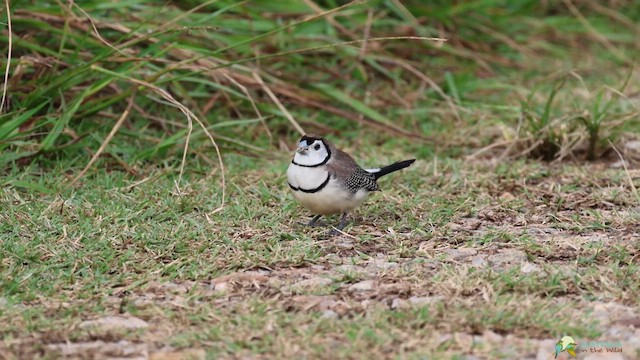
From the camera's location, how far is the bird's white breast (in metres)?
4.19

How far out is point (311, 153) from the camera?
4.29 metres

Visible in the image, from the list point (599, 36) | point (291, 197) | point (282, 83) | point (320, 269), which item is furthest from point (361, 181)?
point (599, 36)

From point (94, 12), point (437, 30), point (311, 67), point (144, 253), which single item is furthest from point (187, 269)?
point (437, 30)

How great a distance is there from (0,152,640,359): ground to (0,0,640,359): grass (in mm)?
12

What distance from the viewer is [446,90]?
673 centimetres

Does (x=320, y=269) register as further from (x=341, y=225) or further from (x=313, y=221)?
(x=313, y=221)

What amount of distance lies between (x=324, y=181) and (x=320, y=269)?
0.54m

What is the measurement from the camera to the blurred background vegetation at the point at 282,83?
5148mm

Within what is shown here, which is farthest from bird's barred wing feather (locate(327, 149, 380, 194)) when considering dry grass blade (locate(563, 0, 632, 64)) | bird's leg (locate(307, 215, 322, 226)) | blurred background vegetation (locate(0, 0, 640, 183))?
dry grass blade (locate(563, 0, 632, 64))

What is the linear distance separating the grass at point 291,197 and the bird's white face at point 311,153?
1.02 feet

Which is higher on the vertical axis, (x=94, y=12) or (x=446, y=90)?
(x=94, y=12)

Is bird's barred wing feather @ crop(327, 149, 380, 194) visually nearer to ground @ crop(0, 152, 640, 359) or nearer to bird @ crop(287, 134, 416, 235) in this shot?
bird @ crop(287, 134, 416, 235)

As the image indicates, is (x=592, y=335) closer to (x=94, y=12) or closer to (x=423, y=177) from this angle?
(x=423, y=177)

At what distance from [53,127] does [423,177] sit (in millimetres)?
1968
